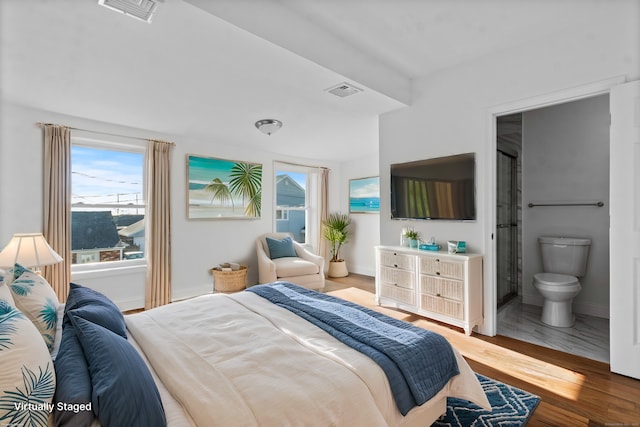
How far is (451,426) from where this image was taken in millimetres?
1737

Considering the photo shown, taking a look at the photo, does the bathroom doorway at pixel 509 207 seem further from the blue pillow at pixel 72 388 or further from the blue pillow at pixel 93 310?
the blue pillow at pixel 72 388

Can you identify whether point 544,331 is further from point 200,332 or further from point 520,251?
point 200,332

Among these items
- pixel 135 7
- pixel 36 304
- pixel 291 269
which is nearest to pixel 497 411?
pixel 36 304

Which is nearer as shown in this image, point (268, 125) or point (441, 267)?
point (441, 267)

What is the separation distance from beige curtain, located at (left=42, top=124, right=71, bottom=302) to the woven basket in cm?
161

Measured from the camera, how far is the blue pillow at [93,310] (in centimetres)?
139

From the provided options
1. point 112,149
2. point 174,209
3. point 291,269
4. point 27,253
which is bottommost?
point 291,269

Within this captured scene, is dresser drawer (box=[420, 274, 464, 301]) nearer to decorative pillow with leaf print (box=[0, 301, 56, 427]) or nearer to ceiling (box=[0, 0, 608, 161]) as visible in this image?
ceiling (box=[0, 0, 608, 161])

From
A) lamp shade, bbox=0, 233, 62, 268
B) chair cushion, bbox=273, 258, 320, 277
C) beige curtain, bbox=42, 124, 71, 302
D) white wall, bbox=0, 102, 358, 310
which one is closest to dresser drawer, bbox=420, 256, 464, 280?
chair cushion, bbox=273, 258, 320, 277

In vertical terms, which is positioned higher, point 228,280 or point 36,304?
point 36,304

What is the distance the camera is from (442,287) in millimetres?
3127

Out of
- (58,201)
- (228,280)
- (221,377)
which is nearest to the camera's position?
(221,377)

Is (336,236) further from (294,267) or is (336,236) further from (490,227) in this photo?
(490,227)

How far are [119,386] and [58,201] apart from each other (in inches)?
126
